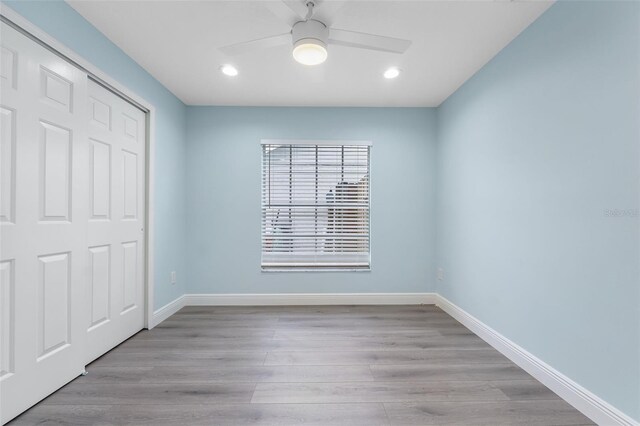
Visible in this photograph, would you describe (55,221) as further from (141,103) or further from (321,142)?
(321,142)

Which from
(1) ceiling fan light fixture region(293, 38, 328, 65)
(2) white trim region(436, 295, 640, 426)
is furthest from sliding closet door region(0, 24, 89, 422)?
(2) white trim region(436, 295, 640, 426)

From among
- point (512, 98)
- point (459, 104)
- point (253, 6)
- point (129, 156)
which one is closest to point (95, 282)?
point (129, 156)

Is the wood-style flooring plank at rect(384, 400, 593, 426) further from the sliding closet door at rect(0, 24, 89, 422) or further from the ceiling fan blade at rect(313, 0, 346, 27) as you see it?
the ceiling fan blade at rect(313, 0, 346, 27)

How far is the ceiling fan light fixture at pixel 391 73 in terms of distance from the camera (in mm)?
2653

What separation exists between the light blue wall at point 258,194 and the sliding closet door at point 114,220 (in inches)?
32.5

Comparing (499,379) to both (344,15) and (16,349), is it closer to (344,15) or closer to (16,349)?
(344,15)

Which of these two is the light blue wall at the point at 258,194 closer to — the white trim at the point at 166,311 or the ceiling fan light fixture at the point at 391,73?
the white trim at the point at 166,311

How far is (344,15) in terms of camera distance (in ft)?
6.42

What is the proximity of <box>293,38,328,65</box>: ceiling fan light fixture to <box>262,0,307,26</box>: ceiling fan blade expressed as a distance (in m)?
0.13

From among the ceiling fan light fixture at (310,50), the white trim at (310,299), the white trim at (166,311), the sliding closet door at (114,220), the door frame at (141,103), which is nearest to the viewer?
the door frame at (141,103)

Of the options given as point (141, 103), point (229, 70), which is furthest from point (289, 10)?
point (141, 103)

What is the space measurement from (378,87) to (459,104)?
87cm

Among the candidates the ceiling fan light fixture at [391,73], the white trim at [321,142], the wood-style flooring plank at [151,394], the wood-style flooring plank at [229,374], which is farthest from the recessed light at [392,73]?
the wood-style flooring plank at [151,394]

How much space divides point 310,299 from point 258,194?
1442 millimetres
